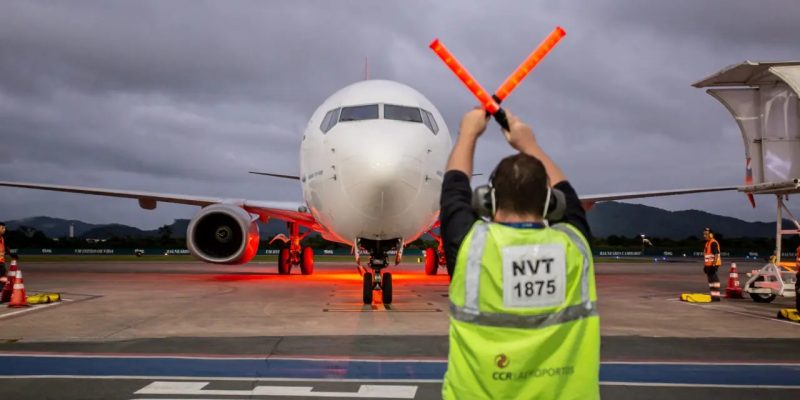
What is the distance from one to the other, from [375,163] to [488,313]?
7427 millimetres

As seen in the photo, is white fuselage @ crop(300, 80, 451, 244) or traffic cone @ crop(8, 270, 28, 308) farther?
traffic cone @ crop(8, 270, 28, 308)

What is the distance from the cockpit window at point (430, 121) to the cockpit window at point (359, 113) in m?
0.82

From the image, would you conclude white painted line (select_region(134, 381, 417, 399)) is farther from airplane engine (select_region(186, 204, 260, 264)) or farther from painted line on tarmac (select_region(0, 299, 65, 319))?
airplane engine (select_region(186, 204, 260, 264))

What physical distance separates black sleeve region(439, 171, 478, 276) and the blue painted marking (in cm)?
357

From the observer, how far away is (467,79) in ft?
8.67

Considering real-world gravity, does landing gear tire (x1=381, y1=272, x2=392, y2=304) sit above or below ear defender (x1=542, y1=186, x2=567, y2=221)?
below

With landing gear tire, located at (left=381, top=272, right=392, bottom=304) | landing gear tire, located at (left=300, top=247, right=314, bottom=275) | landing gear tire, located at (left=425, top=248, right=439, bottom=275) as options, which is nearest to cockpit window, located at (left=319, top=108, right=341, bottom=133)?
landing gear tire, located at (left=381, top=272, right=392, bottom=304)

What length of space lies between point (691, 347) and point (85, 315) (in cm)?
807

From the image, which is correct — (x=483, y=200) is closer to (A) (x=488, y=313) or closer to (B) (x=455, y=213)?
(B) (x=455, y=213)

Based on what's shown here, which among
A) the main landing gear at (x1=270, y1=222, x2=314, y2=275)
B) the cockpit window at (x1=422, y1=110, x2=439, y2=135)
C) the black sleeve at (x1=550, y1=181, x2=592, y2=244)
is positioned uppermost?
the cockpit window at (x1=422, y1=110, x2=439, y2=135)

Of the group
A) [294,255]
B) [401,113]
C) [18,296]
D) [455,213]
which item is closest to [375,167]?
[401,113]

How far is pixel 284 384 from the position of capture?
5.21 meters

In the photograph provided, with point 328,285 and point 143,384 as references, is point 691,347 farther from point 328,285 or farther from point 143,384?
point 328,285

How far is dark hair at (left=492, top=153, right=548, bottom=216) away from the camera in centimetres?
199
